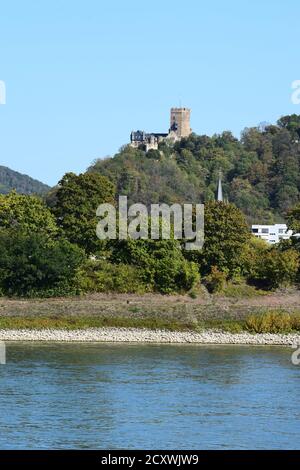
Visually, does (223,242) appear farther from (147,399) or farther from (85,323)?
(147,399)

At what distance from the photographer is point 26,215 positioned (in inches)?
2095

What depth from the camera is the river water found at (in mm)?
23766

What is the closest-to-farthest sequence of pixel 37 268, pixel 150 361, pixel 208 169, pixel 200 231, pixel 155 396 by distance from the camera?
pixel 155 396, pixel 150 361, pixel 37 268, pixel 200 231, pixel 208 169

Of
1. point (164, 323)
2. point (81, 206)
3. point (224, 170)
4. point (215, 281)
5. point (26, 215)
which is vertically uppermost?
point (224, 170)

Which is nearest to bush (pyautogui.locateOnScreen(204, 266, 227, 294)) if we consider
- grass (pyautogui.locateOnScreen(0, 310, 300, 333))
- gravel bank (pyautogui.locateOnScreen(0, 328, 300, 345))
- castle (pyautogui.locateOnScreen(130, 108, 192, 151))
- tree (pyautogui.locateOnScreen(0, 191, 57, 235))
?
grass (pyautogui.locateOnScreen(0, 310, 300, 333))

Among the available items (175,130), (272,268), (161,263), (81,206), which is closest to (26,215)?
(81,206)

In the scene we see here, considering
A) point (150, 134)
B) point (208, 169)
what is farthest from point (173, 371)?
point (150, 134)

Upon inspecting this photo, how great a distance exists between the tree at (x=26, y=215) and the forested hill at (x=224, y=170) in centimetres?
2981

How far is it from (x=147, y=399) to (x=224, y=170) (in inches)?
3064

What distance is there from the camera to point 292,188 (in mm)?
95125

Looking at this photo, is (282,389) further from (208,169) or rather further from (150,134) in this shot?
(150,134)

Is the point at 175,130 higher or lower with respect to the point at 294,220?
higher

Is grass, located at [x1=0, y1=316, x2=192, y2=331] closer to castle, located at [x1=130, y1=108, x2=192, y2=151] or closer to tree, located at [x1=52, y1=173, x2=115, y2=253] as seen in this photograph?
tree, located at [x1=52, y1=173, x2=115, y2=253]

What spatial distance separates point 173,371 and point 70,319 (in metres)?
11.7
